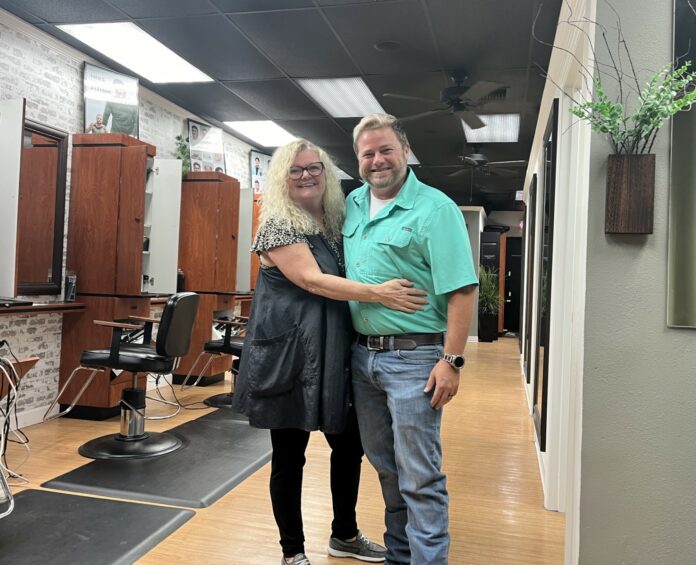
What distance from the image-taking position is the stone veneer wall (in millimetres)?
4156

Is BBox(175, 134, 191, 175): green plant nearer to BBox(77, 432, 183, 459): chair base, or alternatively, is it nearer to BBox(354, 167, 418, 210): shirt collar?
→ BBox(77, 432, 183, 459): chair base

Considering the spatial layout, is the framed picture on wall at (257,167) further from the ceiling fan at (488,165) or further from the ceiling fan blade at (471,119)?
the ceiling fan blade at (471,119)

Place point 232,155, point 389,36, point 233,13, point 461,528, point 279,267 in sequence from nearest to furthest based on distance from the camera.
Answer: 1. point 279,267
2. point 461,528
3. point 233,13
4. point 389,36
5. point 232,155

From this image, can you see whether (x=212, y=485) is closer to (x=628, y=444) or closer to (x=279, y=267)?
(x=279, y=267)

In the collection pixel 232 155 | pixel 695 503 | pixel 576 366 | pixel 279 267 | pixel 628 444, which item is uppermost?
pixel 232 155

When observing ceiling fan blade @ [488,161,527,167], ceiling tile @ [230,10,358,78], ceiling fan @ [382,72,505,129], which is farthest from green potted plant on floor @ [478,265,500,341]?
ceiling tile @ [230,10,358,78]

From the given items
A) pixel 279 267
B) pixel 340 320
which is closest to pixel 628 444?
pixel 340 320

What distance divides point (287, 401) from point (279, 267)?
0.45 metres

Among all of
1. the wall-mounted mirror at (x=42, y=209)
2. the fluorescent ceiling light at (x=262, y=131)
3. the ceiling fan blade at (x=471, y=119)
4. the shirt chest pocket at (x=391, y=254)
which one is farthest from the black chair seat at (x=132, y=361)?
the ceiling fan blade at (x=471, y=119)

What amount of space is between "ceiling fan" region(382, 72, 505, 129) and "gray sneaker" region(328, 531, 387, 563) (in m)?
3.66

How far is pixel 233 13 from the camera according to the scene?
402 cm

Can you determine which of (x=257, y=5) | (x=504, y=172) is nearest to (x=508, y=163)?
(x=504, y=172)

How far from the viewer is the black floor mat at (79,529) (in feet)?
7.60

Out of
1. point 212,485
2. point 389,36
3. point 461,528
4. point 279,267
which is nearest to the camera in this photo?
point 279,267
